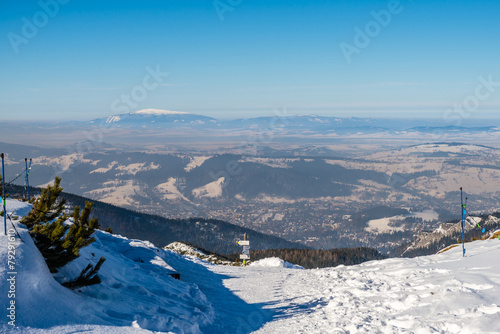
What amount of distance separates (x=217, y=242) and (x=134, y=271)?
416 ft

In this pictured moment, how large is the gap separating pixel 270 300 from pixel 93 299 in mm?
9132

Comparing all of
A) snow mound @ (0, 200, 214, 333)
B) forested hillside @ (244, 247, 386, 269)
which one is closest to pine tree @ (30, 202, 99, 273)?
snow mound @ (0, 200, 214, 333)

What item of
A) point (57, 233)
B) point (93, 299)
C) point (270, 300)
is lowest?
point (270, 300)

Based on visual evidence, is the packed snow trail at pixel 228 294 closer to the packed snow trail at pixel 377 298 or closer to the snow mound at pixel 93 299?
the packed snow trail at pixel 377 298

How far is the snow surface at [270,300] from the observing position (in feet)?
36.8

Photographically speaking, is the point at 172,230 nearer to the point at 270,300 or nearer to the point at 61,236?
the point at 270,300

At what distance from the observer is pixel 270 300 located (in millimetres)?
19234

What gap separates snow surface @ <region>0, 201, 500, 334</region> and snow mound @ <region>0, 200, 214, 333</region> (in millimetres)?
33

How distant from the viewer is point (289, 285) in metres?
22.4

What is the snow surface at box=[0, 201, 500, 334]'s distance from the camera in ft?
36.8

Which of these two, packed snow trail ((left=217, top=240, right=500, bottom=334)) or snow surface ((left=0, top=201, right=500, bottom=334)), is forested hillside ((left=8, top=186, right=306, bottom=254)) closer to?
snow surface ((left=0, top=201, right=500, bottom=334))

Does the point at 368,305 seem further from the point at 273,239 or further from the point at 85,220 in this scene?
the point at 273,239

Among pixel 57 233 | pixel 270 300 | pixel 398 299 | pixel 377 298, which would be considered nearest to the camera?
pixel 57 233

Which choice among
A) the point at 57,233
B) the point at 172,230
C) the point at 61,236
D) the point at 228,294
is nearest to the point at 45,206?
the point at 57,233
